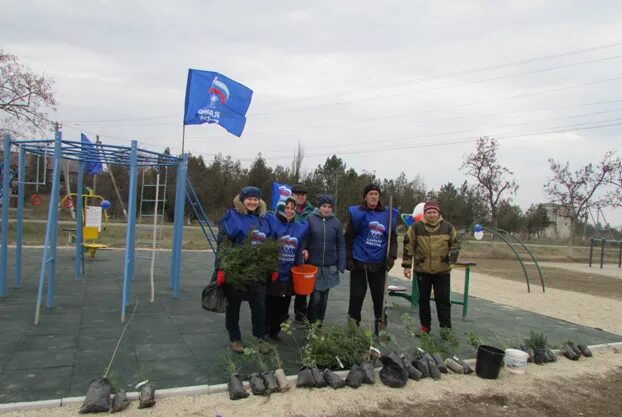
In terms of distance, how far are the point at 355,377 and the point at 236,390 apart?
40.1 inches

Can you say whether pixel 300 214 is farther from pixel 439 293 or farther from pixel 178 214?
pixel 178 214

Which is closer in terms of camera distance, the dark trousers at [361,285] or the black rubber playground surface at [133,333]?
the black rubber playground surface at [133,333]

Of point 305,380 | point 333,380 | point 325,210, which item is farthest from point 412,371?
point 325,210

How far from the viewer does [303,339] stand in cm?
518

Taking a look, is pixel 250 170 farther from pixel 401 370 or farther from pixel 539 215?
pixel 401 370

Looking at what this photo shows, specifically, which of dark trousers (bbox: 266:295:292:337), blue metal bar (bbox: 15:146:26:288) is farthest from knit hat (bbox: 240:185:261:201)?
blue metal bar (bbox: 15:146:26:288)

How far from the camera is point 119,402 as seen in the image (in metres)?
3.22

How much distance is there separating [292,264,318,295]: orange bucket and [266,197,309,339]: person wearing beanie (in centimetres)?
10

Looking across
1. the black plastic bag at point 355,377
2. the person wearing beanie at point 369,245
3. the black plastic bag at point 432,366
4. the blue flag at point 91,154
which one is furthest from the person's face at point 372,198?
the blue flag at point 91,154

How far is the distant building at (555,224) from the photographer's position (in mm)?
28766

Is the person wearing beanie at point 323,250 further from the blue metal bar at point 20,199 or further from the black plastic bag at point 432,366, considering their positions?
the blue metal bar at point 20,199

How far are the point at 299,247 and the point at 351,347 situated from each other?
120 centimetres

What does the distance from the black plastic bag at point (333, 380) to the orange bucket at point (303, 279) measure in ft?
3.04

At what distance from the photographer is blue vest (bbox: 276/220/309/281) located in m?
4.79
